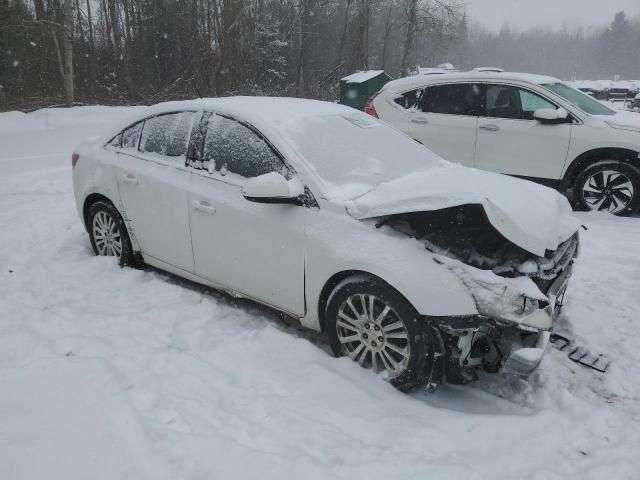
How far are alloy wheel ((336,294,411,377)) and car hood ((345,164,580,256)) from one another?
55cm

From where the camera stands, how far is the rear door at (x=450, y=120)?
7.32m

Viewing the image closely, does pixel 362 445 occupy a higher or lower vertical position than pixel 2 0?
lower

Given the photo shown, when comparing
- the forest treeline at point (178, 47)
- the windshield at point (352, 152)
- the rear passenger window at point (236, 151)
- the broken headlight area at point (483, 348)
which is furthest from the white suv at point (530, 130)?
the forest treeline at point (178, 47)

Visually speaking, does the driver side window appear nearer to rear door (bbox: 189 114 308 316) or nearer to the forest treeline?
rear door (bbox: 189 114 308 316)

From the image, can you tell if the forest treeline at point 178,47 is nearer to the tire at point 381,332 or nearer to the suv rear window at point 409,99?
the suv rear window at point 409,99

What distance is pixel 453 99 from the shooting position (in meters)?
7.47

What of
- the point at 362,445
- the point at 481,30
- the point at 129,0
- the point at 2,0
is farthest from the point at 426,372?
the point at 481,30

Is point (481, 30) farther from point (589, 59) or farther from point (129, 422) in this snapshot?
point (129, 422)

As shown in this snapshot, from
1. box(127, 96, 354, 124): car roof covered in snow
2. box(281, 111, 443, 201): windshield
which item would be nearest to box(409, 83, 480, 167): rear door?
box(281, 111, 443, 201): windshield

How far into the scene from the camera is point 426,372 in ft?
9.90

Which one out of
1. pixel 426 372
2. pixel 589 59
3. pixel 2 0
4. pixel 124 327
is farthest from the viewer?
pixel 589 59

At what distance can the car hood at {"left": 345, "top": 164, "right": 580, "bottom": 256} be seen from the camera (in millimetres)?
2945

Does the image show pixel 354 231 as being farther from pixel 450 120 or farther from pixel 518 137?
pixel 450 120

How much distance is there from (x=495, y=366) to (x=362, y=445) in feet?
3.14
